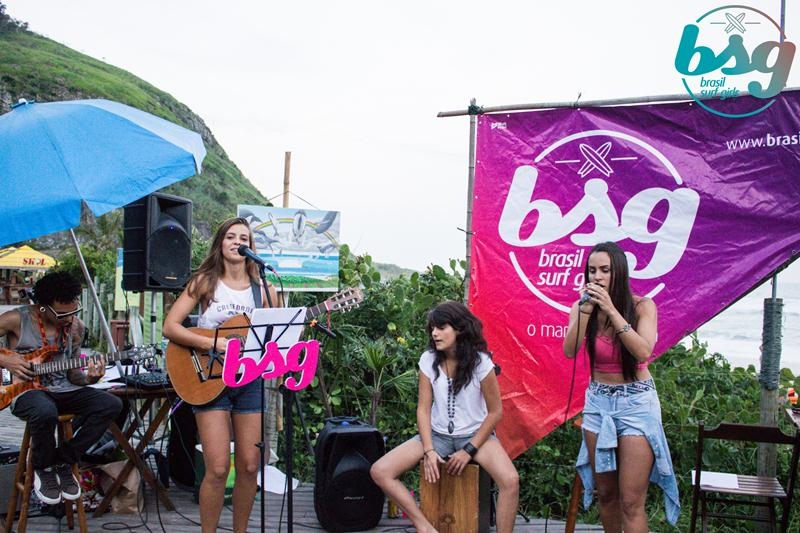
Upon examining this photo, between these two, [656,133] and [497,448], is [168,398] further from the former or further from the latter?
[656,133]

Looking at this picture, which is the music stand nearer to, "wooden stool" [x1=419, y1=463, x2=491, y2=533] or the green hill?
"wooden stool" [x1=419, y1=463, x2=491, y2=533]

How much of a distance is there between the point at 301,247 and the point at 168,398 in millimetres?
1596

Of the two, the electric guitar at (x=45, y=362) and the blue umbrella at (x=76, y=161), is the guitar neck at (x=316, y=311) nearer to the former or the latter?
the blue umbrella at (x=76, y=161)

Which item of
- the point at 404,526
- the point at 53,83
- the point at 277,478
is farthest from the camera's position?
the point at 53,83

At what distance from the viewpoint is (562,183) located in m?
4.48

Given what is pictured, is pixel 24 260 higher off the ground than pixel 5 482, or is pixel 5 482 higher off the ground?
pixel 24 260

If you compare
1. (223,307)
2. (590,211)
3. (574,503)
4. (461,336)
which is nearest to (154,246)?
(223,307)

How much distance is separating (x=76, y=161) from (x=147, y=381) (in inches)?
65.1

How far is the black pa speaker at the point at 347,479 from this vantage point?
14.5 ft

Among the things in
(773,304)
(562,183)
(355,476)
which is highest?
(562,183)

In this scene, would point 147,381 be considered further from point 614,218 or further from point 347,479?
point 614,218

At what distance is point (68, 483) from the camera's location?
4.16m

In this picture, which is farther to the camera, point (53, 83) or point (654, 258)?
point (53, 83)

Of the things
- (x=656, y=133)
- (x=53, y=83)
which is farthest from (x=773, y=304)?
(x=53, y=83)
